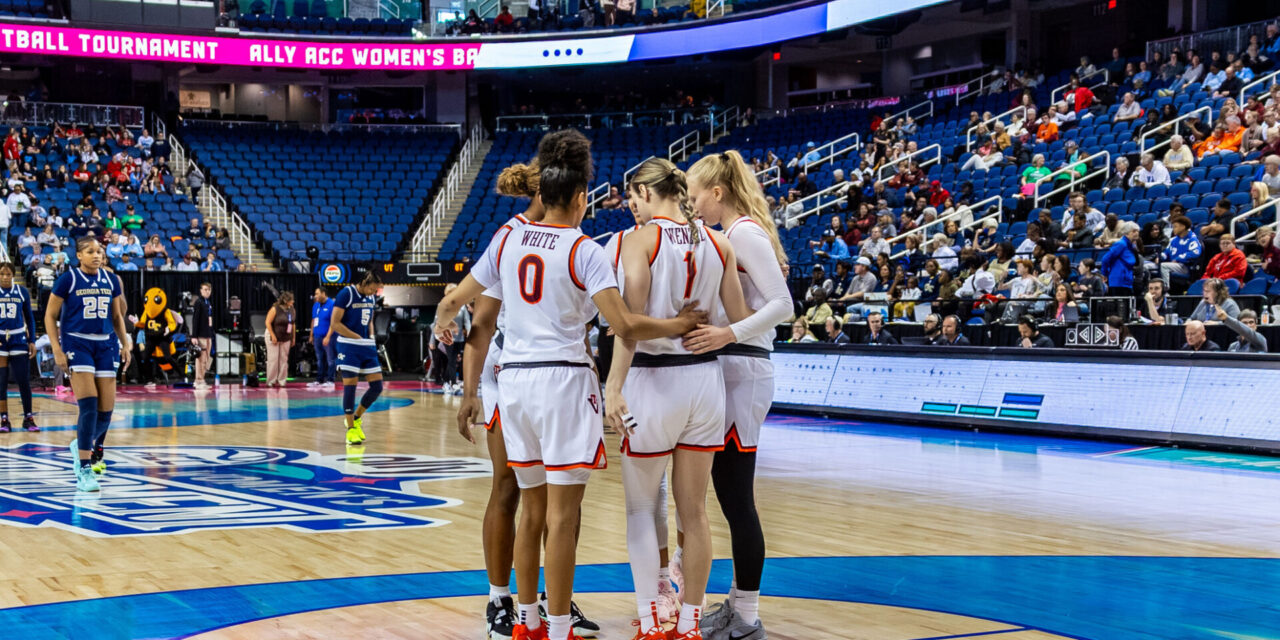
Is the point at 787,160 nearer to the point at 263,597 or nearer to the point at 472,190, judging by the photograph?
the point at 472,190

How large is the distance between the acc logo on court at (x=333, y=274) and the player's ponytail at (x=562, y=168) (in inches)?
834

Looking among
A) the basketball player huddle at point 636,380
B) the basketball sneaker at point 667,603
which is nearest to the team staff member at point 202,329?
the basketball sneaker at point 667,603

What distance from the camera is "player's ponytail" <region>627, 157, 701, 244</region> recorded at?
4.56m

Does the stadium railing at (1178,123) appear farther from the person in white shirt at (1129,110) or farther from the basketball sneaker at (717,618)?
the basketball sneaker at (717,618)

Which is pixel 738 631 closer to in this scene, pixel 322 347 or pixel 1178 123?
pixel 1178 123

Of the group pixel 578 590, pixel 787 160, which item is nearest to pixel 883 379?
pixel 578 590

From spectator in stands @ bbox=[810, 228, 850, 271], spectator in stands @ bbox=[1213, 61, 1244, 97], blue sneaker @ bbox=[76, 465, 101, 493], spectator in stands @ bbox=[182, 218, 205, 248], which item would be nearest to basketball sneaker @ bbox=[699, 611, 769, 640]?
blue sneaker @ bbox=[76, 465, 101, 493]

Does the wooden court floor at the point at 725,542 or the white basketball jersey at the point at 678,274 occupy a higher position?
the white basketball jersey at the point at 678,274

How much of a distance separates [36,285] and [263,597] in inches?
768

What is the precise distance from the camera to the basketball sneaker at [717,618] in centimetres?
Answer: 466

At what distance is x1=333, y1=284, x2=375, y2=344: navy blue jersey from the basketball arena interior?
6 centimetres

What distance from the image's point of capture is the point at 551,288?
4.34 m

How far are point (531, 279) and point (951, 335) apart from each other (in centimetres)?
1018

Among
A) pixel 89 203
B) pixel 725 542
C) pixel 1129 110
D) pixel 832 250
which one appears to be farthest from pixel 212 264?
pixel 725 542
